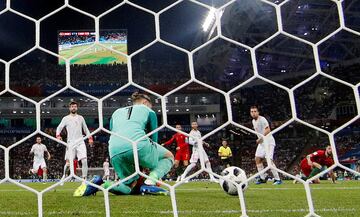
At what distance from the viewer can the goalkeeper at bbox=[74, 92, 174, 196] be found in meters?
3.43

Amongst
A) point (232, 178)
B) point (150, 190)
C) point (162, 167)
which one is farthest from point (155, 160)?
point (232, 178)

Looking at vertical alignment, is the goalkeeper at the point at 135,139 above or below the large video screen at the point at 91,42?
below

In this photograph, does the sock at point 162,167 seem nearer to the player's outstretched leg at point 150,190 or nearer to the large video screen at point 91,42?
the player's outstretched leg at point 150,190

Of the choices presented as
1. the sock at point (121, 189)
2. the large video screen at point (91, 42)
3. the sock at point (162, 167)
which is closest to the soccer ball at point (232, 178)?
the sock at point (162, 167)

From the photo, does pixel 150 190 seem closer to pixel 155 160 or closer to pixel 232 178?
pixel 155 160

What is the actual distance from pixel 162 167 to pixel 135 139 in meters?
0.61

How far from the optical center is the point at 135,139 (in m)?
3.30

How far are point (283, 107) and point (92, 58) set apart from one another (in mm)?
9665

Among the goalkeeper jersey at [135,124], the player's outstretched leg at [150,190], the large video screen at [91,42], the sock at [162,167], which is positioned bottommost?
the player's outstretched leg at [150,190]

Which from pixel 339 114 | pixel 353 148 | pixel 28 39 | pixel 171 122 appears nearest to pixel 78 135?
pixel 353 148

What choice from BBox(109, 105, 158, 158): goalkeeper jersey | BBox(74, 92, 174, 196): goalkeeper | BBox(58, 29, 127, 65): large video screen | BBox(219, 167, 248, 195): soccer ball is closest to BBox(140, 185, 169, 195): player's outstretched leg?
BBox(74, 92, 174, 196): goalkeeper

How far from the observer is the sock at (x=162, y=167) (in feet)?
12.2

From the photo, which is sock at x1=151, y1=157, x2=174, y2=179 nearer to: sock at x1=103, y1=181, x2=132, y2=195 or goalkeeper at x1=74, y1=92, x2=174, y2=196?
goalkeeper at x1=74, y1=92, x2=174, y2=196

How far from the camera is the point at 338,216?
2.61 m
